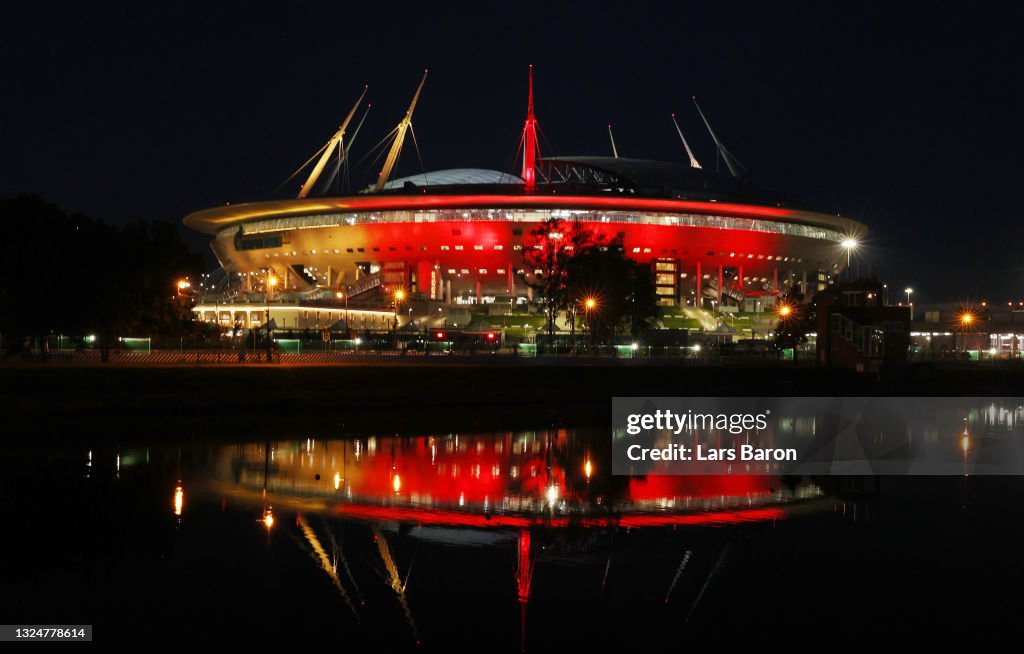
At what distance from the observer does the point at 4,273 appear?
35625 mm

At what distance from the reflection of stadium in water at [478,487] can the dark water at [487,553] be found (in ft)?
0.31

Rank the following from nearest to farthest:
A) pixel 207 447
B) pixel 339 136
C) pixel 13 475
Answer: pixel 13 475
pixel 207 447
pixel 339 136

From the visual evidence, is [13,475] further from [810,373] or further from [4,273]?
[810,373]

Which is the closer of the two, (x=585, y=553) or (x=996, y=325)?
(x=585, y=553)

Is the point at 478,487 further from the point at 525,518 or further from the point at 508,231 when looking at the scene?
the point at 508,231

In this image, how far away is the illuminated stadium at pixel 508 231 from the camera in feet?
289

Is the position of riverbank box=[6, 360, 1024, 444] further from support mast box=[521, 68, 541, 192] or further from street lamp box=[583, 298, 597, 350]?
support mast box=[521, 68, 541, 192]

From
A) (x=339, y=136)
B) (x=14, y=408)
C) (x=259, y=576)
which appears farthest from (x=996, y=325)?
(x=259, y=576)

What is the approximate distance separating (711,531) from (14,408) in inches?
808

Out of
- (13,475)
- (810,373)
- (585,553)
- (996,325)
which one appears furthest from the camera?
(996,325)

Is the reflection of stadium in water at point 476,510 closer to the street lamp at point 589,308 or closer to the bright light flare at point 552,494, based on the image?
the bright light flare at point 552,494

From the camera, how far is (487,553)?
47.0 feet

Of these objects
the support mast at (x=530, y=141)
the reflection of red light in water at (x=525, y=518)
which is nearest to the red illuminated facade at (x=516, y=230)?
the support mast at (x=530, y=141)

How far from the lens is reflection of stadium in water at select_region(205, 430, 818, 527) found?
56.0 feet
